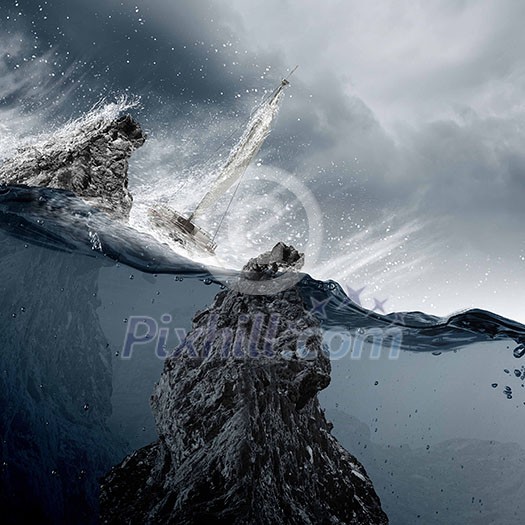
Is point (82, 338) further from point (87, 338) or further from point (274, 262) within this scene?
point (274, 262)

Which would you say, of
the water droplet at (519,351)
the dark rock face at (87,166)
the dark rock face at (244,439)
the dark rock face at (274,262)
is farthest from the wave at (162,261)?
the dark rock face at (244,439)

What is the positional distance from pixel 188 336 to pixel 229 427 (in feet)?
7.92

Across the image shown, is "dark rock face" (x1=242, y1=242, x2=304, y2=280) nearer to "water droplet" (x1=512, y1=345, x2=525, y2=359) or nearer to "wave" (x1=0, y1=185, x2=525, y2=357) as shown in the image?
"wave" (x1=0, y1=185, x2=525, y2=357)

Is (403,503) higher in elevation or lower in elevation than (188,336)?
lower

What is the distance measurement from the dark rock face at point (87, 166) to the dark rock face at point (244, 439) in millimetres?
5654

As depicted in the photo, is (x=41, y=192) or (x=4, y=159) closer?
(x=41, y=192)

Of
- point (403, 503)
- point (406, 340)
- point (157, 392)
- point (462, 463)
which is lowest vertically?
point (403, 503)

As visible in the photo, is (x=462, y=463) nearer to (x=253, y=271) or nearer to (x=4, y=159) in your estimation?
(x=253, y=271)

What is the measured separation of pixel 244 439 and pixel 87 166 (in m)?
9.45

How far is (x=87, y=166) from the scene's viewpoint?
11.3 meters

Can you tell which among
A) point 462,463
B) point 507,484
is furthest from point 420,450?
point 507,484

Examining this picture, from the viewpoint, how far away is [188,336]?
26.4 ft

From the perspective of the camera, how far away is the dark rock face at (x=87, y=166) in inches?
437

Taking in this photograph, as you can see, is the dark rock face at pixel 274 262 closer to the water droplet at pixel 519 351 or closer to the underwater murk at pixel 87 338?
the underwater murk at pixel 87 338
